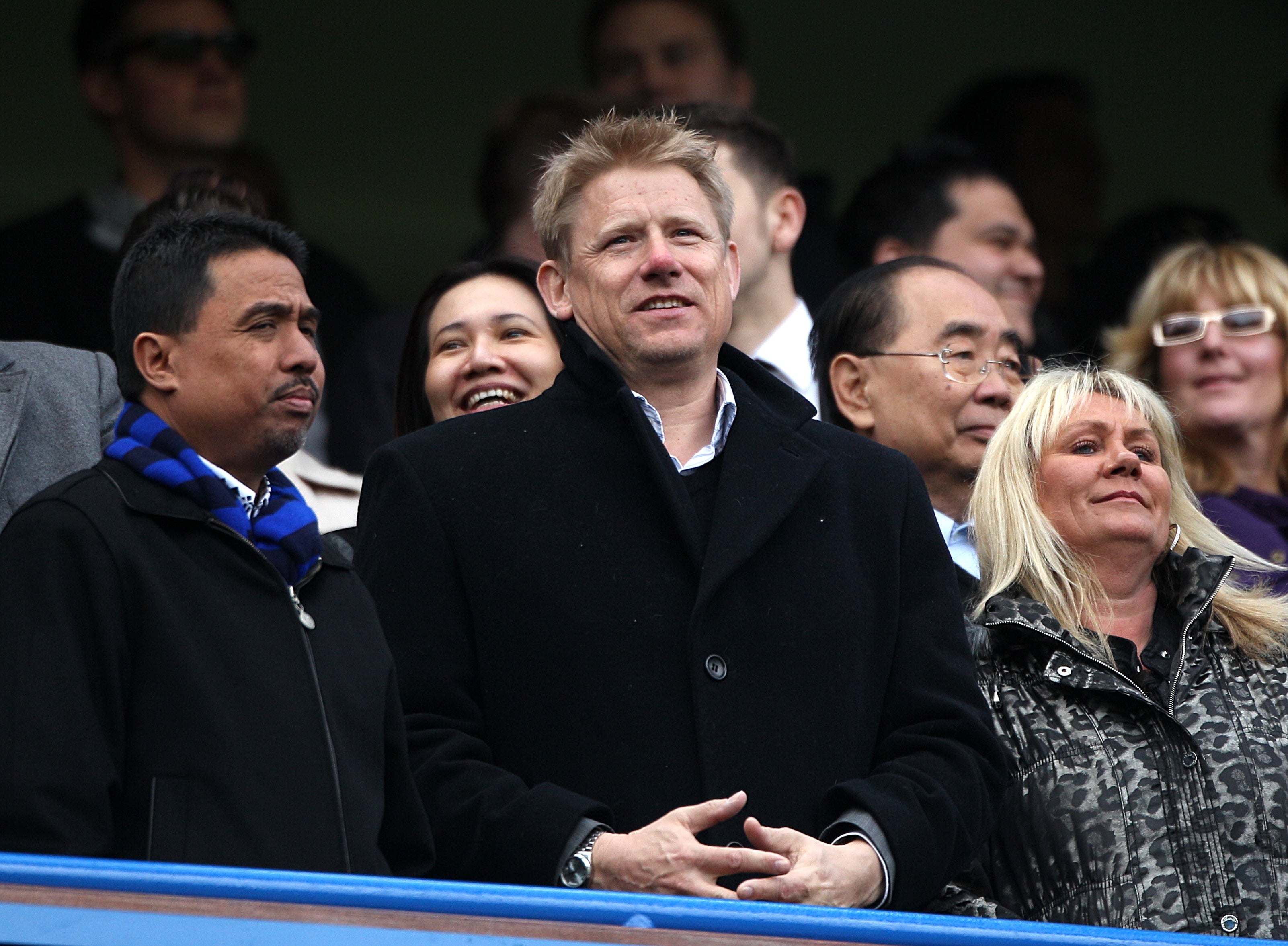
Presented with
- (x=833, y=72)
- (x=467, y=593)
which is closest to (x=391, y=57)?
(x=833, y=72)

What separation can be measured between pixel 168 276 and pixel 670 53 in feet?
10.1

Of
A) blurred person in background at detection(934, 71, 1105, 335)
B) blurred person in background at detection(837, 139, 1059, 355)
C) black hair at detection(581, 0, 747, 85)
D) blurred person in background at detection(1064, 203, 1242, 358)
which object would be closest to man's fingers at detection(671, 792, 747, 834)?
blurred person in background at detection(837, 139, 1059, 355)

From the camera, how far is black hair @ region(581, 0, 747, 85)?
566 centimetres

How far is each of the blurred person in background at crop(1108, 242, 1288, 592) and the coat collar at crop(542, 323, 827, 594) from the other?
1754 millimetres

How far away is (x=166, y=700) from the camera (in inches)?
93.2

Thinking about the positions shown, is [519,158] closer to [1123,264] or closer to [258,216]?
[258,216]

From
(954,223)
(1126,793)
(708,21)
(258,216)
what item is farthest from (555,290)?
(708,21)

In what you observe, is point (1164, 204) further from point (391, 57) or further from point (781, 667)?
point (781, 667)

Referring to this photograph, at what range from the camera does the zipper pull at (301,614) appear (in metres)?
2.56

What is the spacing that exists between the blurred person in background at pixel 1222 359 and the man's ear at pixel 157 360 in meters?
2.61

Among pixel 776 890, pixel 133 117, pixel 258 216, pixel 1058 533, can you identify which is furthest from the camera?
pixel 133 117

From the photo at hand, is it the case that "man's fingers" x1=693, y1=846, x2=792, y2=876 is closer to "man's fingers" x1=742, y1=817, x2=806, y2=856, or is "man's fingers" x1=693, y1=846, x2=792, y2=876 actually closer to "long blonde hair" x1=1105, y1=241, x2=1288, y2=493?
"man's fingers" x1=742, y1=817, x2=806, y2=856

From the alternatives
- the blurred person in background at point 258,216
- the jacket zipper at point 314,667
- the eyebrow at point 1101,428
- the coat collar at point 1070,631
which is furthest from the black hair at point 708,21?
the jacket zipper at point 314,667

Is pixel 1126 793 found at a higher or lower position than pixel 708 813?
lower
